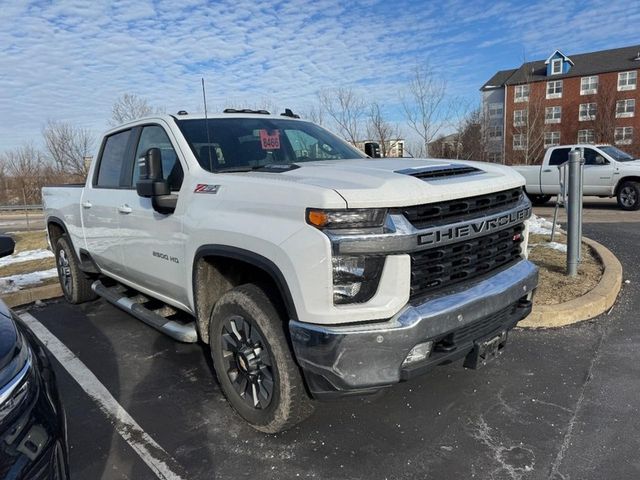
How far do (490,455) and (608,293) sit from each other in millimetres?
3104

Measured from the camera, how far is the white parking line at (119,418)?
2721mm

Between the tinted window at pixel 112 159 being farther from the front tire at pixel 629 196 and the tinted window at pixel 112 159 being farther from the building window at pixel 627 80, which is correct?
the building window at pixel 627 80

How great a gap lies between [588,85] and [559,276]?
184 feet

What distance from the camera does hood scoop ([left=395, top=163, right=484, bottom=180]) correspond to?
2.75 metres

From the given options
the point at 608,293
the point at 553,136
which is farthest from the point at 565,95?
the point at 608,293

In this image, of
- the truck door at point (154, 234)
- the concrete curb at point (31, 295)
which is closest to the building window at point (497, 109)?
the concrete curb at point (31, 295)

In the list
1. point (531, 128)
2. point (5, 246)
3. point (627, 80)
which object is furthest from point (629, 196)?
point (627, 80)

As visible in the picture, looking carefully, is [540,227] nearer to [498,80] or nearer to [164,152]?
[164,152]

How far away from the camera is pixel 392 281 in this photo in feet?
7.88

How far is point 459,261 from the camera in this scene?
2750mm

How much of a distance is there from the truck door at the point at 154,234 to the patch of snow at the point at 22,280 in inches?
112

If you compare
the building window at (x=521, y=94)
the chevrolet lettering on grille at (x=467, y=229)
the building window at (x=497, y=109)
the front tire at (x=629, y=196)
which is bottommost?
the front tire at (x=629, y=196)

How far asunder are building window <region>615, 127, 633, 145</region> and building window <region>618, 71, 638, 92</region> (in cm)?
406

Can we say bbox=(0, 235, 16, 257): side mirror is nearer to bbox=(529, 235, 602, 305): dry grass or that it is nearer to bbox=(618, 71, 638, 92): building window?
bbox=(529, 235, 602, 305): dry grass
